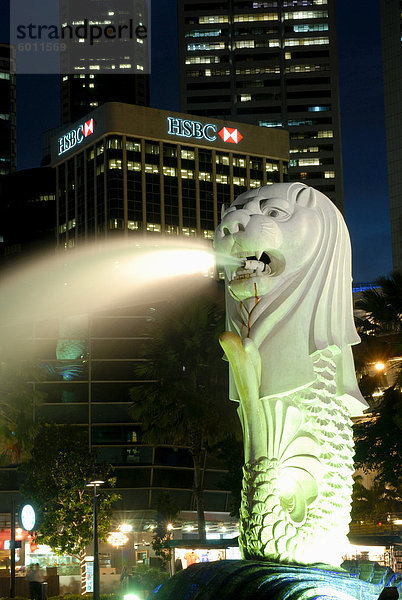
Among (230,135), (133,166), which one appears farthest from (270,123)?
(133,166)

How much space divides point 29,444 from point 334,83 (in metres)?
129

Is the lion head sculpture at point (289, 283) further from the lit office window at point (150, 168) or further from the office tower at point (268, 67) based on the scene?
the office tower at point (268, 67)

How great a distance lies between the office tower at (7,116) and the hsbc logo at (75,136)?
22.7 m

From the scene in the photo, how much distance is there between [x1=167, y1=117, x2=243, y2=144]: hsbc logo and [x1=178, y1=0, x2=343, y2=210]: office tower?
28.8 ft

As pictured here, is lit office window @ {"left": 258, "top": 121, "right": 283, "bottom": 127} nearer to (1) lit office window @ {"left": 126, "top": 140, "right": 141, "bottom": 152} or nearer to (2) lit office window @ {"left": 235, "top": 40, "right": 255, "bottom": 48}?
(2) lit office window @ {"left": 235, "top": 40, "right": 255, "bottom": 48}

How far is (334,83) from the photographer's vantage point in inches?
5886

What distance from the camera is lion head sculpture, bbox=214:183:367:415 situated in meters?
11.0

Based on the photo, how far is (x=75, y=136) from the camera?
134 meters

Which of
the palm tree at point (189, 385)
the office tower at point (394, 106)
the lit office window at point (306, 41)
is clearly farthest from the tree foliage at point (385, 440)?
the lit office window at point (306, 41)

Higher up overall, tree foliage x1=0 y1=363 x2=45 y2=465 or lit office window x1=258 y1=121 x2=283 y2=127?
lit office window x1=258 y1=121 x2=283 y2=127

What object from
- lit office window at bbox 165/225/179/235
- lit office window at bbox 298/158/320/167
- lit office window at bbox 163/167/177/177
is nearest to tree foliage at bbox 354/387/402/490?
lit office window at bbox 165/225/179/235

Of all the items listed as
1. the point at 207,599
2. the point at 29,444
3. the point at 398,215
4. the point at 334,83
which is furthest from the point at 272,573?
the point at 334,83

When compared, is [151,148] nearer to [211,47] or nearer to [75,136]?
[75,136]

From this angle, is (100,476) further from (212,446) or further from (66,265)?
(66,265)
